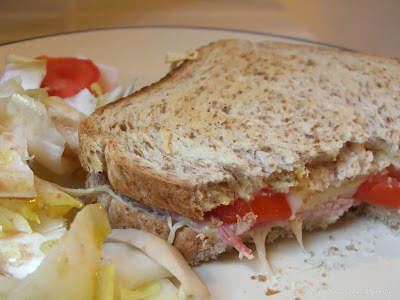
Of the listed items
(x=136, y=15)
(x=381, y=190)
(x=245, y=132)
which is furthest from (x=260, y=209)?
(x=136, y=15)

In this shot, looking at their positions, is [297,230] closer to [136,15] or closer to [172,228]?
[172,228]

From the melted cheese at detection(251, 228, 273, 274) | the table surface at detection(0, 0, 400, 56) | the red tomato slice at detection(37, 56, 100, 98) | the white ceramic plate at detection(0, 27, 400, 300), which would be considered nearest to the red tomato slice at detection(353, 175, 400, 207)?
the white ceramic plate at detection(0, 27, 400, 300)

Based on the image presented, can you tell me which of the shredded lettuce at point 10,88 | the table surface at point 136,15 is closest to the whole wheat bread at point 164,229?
the shredded lettuce at point 10,88

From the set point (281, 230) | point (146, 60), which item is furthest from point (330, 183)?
point (146, 60)

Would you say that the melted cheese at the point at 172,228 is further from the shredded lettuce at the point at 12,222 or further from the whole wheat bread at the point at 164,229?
the shredded lettuce at the point at 12,222

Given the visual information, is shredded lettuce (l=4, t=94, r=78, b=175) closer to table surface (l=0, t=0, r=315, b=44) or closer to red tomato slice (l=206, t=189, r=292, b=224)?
red tomato slice (l=206, t=189, r=292, b=224)
